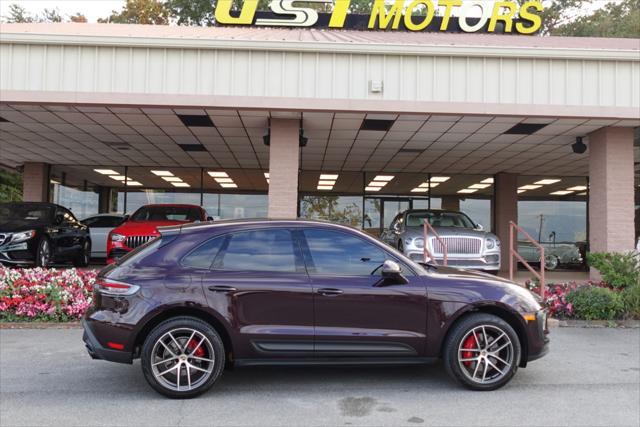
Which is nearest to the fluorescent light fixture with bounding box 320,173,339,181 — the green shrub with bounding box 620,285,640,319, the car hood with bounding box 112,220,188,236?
the car hood with bounding box 112,220,188,236

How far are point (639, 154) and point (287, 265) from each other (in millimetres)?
14391

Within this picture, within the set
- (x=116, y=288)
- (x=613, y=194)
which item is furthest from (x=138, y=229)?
(x=613, y=194)

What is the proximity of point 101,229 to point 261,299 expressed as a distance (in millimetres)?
12689

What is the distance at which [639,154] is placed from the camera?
50.9 ft

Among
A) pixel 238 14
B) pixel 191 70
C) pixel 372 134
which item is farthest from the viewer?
pixel 238 14

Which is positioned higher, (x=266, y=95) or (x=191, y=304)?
(x=266, y=95)

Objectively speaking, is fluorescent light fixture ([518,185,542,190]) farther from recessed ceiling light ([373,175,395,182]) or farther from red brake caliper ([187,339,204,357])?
red brake caliper ([187,339,204,357])

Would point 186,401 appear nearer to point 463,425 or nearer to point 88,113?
point 463,425

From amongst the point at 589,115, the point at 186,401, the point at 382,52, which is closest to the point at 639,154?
the point at 589,115

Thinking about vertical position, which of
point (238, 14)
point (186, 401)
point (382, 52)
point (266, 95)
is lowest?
point (186, 401)

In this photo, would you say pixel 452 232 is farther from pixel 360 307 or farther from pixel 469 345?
pixel 360 307

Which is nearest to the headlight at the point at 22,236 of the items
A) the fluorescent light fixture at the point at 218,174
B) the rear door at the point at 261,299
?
the rear door at the point at 261,299

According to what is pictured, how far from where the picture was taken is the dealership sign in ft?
47.0

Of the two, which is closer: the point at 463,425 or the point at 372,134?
the point at 463,425
